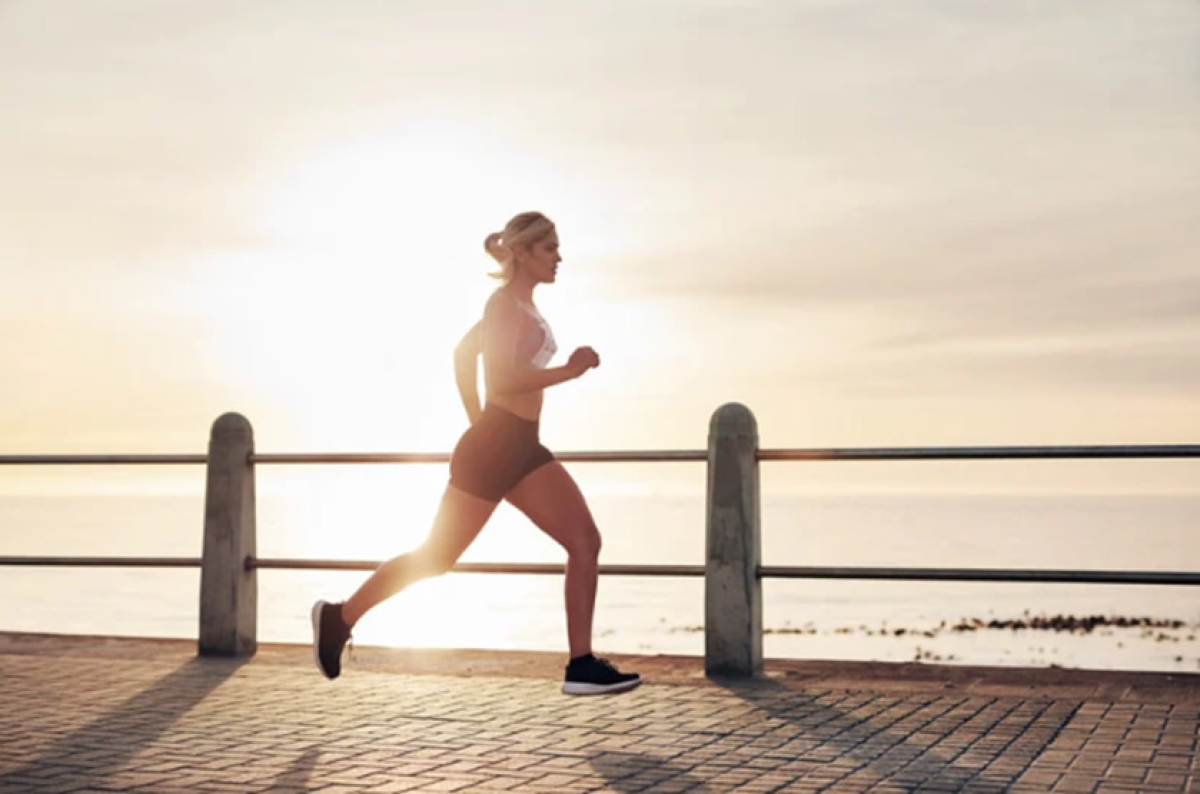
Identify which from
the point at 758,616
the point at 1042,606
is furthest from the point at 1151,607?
the point at 758,616

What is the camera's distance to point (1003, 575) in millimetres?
9805

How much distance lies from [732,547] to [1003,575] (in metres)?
1.49

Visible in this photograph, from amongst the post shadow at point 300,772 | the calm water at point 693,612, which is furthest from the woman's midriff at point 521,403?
the calm water at point 693,612

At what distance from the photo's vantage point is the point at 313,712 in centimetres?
901

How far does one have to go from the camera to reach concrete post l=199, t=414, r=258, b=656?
37.5 ft

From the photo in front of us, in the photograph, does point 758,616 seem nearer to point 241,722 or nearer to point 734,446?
point 734,446

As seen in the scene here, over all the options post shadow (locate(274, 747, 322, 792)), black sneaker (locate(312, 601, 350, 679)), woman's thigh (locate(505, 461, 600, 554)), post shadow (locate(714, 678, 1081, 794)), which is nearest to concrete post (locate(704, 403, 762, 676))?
post shadow (locate(714, 678, 1081, 794))

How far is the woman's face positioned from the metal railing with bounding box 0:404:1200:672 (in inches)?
61.7

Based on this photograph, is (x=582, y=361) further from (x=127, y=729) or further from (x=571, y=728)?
(x=127, y=729)

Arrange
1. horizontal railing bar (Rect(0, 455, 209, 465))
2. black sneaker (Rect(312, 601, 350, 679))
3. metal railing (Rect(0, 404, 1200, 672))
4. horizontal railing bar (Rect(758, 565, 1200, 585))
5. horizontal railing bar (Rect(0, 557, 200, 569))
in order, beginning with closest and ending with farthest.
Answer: black sneaker (Rect(312, 601, 350, 679)) → horizontal railing bar (Rect(758, 565, 1200, 585)) → metal railing (Rect(0, 404, 1200, 672)) → horizontal railing bar (Rect(0, 557, 200, 569)) → horizontal railing bar (Rect(0, 455, 209, 465))

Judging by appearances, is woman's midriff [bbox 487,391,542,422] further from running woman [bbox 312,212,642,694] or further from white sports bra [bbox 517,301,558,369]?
white sports bra [bbox 517,301,558,369]

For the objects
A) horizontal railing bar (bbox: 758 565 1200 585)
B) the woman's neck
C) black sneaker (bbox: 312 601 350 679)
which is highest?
the woman's neck

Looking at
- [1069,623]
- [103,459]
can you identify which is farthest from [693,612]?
[103,459]

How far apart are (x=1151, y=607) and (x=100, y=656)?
118 metres
